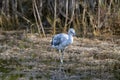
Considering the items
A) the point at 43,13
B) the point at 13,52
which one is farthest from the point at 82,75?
the point at 43,13

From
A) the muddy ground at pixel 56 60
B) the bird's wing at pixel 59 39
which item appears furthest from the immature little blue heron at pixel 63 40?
the muddy ground at pixel 56 60

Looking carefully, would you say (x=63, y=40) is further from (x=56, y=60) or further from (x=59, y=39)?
(x=56, y=60)

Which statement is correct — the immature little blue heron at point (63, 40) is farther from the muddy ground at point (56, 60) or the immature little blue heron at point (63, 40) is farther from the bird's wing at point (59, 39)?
the muddy ground at point (56, 60)

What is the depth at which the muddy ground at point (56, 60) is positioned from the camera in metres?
7.81

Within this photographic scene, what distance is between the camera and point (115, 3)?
1133 centimetres

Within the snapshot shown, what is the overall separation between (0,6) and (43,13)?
1.28 metres

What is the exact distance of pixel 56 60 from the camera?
8742 mm

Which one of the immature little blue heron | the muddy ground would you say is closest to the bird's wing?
the immature little blue heron

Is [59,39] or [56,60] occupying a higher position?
[59,39]

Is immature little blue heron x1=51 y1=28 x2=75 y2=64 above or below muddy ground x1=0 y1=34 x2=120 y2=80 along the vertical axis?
above

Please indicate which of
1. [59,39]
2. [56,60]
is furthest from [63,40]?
[56,60]

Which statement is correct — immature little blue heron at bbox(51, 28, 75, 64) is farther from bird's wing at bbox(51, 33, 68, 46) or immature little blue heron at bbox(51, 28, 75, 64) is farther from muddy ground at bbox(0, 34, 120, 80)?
muddy ground at bbox(0, 34, 120, 80)

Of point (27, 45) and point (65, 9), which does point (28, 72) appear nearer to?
point (27, 45)

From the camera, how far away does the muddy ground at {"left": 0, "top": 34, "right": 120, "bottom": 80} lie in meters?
7.81
